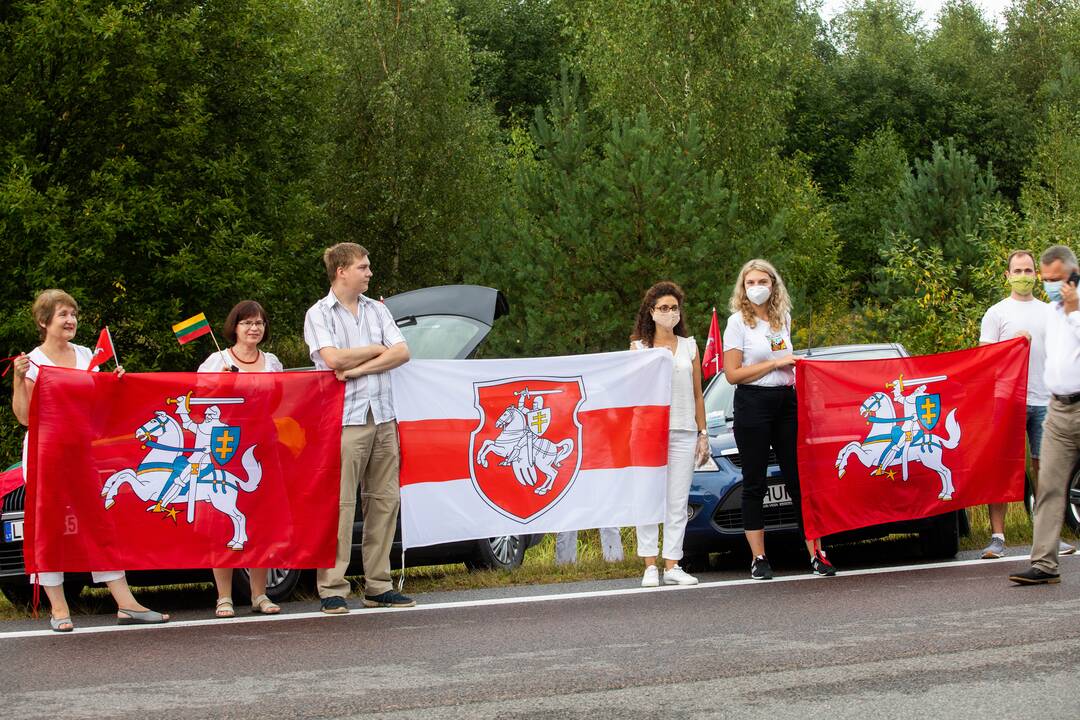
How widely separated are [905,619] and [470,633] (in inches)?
89.7

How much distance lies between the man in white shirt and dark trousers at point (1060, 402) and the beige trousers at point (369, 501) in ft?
13.1

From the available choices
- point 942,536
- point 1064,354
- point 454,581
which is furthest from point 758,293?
point 454,581

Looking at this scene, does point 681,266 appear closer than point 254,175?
Yes

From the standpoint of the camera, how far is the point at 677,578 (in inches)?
344

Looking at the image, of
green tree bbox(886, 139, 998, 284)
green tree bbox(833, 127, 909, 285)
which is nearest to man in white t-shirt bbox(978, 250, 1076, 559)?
green tree bbox(886, 139, 998, 284)

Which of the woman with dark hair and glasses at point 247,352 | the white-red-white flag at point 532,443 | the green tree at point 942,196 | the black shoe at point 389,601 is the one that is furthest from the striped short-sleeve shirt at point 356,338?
the green tree at point 942,196

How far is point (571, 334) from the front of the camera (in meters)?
27.5

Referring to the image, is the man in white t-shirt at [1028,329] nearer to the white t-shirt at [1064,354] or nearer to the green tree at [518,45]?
the white t-shirt at [1064,354]

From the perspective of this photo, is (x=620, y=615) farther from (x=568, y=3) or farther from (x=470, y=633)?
(x=568, y=3)

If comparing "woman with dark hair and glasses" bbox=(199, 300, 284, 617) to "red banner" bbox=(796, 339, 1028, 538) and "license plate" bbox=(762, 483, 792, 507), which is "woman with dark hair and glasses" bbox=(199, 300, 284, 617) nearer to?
"license plate" bbox=(762, 483, 792, 507)

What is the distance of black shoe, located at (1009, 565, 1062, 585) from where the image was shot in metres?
8.12

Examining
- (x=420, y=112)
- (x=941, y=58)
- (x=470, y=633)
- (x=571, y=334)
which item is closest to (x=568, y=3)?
(x=420, y=112)

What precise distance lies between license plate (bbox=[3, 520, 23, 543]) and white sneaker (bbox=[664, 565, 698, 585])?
4.06m

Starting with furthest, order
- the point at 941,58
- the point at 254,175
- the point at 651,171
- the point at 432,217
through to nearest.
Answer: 1. the point at 941,58
2. the point at 432,217
3. the point at 254,175
4. the point at 651,171
